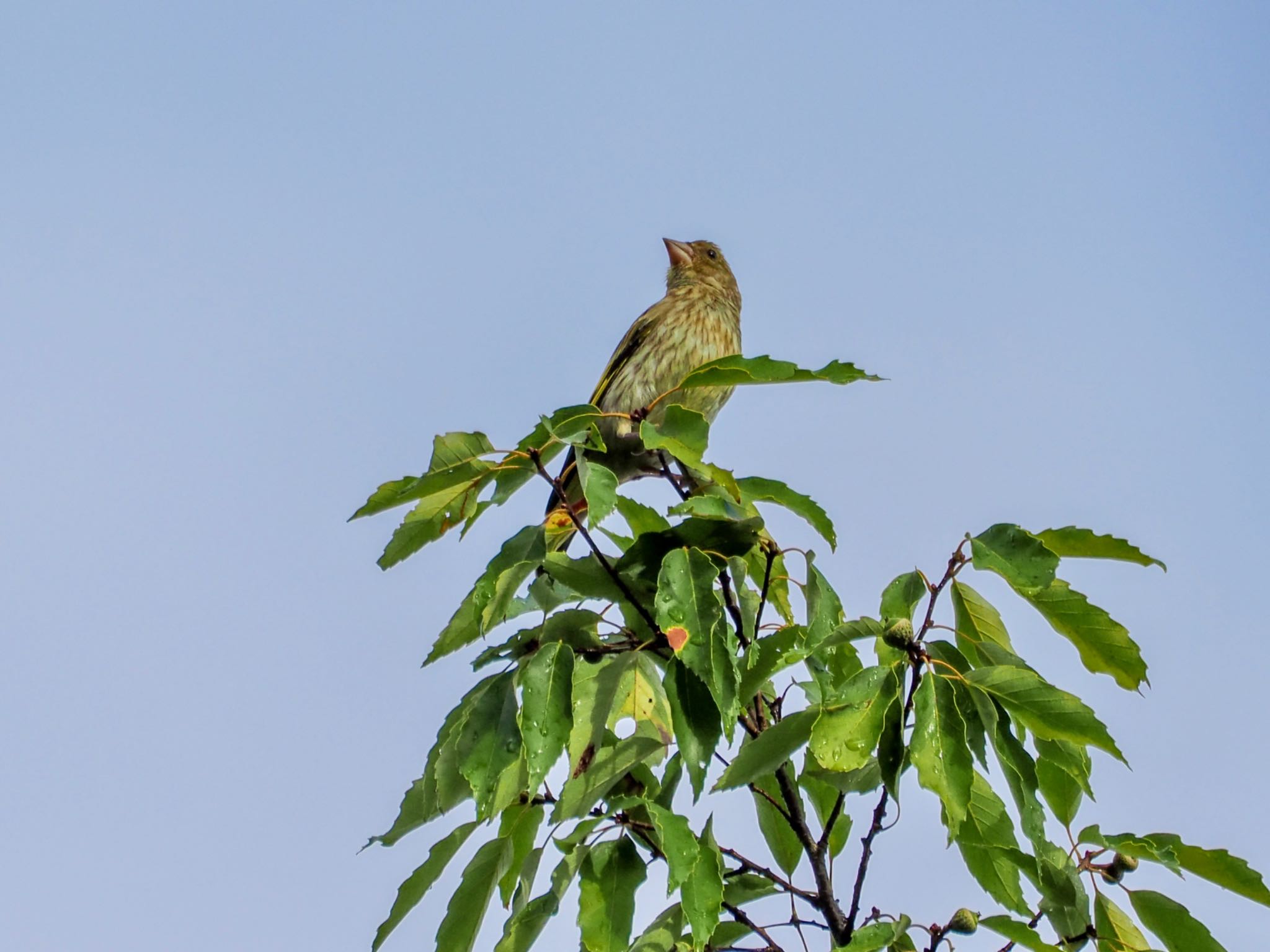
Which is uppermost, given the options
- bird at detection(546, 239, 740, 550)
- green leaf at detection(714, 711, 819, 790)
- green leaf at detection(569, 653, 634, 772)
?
→ bird at detection(546, 239, 740, 550)

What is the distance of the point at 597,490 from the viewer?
2.84 meters

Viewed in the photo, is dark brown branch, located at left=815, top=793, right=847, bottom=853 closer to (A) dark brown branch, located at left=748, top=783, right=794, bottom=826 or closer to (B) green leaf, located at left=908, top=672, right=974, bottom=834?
(A) dark brown branch, located at left=748, top=783, right=794, bottom=826

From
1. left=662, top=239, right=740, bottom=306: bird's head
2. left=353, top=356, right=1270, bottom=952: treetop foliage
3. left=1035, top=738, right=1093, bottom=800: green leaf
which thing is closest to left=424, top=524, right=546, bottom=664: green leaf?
left=353, top=356, right=1270, bottom=952: treetop foliage

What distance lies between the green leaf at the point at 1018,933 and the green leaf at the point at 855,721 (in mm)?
486

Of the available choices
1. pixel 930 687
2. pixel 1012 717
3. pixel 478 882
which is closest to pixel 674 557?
pixel 930 687

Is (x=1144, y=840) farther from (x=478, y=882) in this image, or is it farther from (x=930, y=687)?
(x=478, y=882)

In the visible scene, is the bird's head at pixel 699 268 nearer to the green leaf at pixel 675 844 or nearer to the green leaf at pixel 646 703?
the green leaf at pixel 646 703

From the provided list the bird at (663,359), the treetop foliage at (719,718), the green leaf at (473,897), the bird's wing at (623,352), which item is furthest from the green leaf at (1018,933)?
the bird's wing at (623,352)

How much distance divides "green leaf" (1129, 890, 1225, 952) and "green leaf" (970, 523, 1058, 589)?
0.90 meters

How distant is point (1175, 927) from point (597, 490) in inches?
68.1

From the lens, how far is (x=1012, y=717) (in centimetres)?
285

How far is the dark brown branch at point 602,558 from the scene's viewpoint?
9.86 feet

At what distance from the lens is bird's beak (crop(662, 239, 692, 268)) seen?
28.4 ft

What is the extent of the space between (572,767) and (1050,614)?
1161 mm
